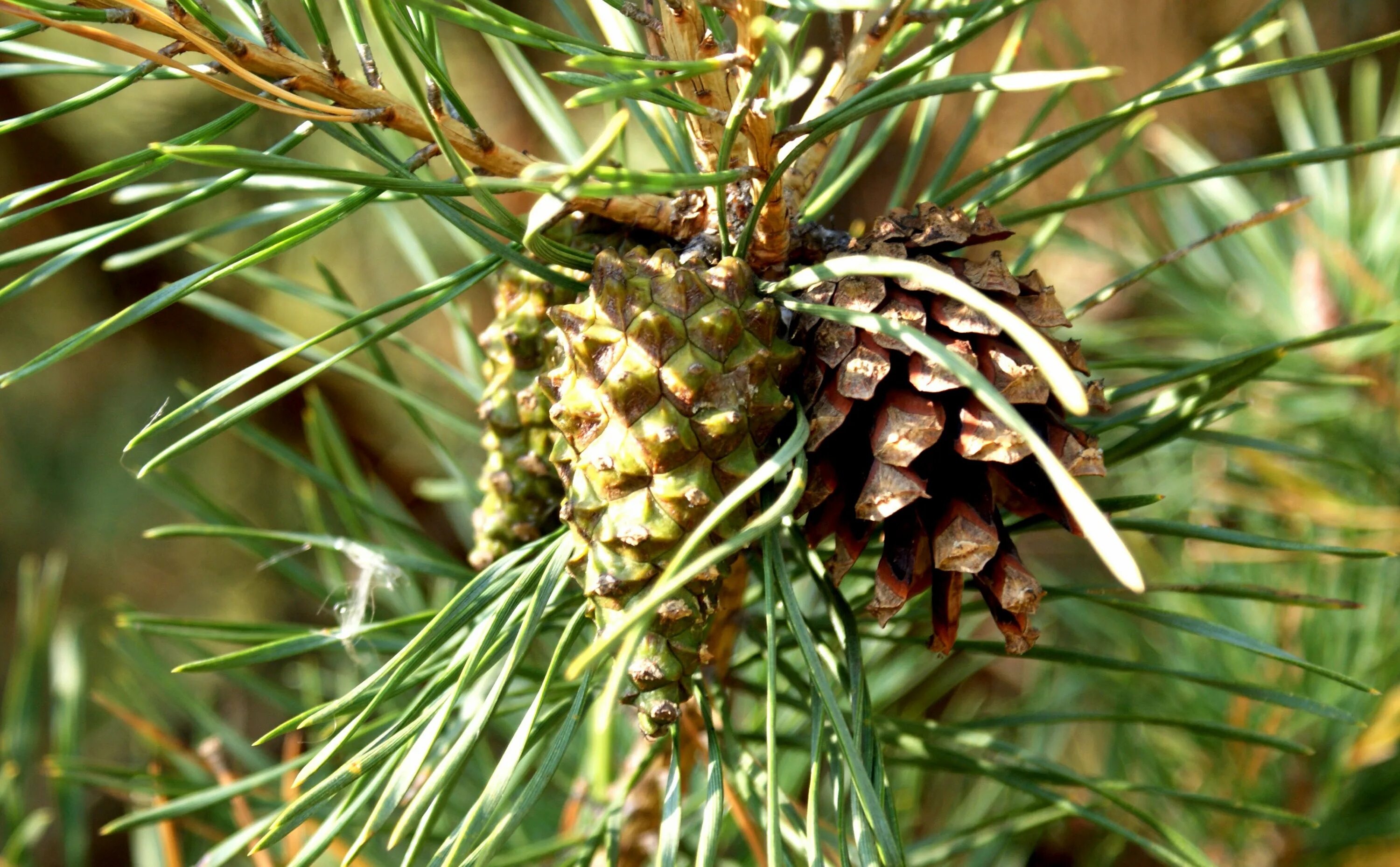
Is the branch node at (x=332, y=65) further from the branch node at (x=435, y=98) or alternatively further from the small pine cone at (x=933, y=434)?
the small pine cone at (x=933, y=434)

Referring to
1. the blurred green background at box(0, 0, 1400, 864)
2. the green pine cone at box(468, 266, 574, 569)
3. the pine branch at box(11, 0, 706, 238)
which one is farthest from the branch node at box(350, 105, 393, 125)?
the blurred green background at box(0, 0, 1400, 864)

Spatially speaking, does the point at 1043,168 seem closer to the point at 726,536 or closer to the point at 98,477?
the point at 726,536

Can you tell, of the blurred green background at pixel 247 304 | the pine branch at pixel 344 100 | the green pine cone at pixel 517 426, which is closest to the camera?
the pine branch at pixel 344 100

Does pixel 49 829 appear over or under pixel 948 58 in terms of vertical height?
under

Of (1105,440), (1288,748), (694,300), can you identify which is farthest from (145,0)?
(1105,440)

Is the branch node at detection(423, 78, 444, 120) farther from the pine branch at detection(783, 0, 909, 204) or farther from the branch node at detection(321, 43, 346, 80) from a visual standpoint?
the pine branch at detection(783, 0, 909, 204)

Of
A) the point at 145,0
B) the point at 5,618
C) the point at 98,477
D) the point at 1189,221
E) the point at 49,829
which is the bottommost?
the point at 49,829

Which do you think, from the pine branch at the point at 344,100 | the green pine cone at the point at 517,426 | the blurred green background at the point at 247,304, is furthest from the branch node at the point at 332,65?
the blurred green background at the point at 247,304
